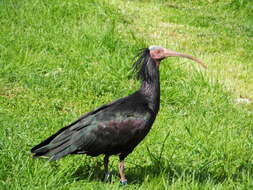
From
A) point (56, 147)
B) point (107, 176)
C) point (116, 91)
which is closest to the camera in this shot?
point (56, 147)

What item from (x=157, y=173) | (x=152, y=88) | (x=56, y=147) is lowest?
(x=157, y=173)

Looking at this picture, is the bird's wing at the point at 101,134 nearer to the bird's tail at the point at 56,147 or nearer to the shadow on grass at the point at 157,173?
the bird's tail at the point at 56,147

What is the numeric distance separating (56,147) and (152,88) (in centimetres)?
104

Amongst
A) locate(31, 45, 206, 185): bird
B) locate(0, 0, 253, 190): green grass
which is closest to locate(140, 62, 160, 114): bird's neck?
locate(31, 45, 206, 185): bird

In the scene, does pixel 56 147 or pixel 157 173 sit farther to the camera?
pixel 157 173

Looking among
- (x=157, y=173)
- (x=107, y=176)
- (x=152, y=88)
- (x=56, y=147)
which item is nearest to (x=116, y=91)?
(x=152, y=88)

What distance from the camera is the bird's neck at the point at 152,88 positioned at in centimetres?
510

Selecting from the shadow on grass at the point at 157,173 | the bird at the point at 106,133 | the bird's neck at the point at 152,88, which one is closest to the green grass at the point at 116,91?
the shadow on grass at the point at 157,173

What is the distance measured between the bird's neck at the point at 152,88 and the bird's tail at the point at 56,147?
2.58ft

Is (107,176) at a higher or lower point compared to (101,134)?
lower

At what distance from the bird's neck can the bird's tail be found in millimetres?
786

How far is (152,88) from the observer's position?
5.16 m

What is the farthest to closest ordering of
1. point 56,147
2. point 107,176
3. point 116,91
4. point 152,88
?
point 116,91
point 152,88
point 107,176
point 56,147

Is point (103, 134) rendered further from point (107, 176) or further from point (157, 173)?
point (157, 173)
